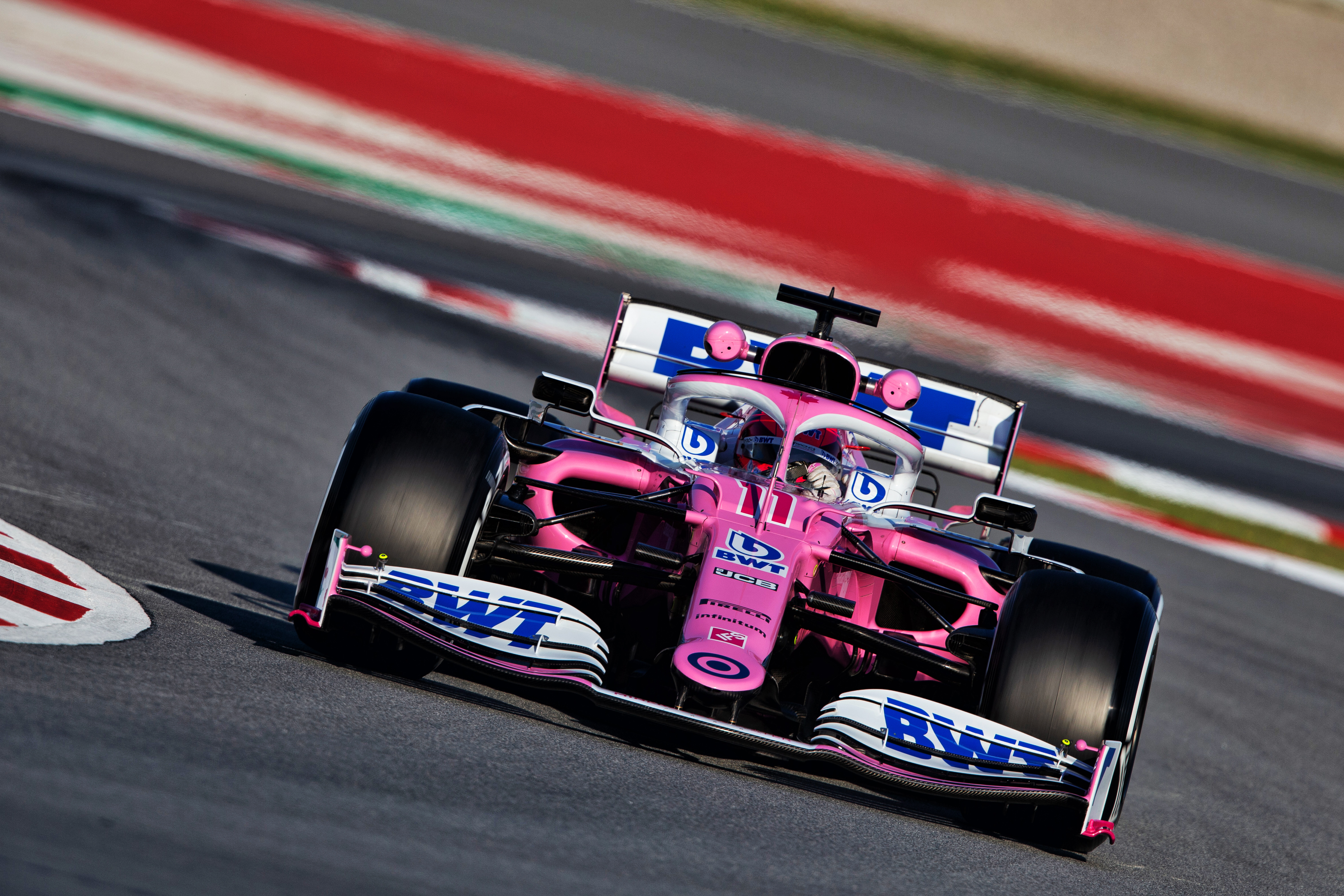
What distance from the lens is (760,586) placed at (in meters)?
5.42

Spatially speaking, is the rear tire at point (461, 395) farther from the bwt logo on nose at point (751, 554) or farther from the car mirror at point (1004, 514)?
the car mirror at point (1004, 514)

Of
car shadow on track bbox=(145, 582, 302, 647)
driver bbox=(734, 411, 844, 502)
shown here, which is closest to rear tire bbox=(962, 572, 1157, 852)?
driver bbox=(734, 411, 844, 502)

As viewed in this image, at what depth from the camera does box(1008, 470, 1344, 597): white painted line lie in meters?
11.8

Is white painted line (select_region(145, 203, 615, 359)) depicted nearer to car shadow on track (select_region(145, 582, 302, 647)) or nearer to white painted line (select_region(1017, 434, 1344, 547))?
white painted line (select_region(1017, 434, 1344, 547))

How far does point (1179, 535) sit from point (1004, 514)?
6098 mm

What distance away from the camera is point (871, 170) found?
1827cm

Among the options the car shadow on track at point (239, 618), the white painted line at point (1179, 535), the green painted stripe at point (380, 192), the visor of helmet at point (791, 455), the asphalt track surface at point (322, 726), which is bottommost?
the car shadow on track at point (239, 618)

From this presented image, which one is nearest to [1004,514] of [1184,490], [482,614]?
[482,614]

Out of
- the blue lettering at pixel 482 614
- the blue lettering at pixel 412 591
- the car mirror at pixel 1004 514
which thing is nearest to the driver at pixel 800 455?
the car mirror at pixel 1004 514

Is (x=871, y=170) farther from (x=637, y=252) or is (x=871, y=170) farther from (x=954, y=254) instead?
(x=637, y=252)

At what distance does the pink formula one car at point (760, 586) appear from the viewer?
4.94 metres

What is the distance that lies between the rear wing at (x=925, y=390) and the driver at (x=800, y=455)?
1.11m

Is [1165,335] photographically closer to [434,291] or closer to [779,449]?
[434,291]

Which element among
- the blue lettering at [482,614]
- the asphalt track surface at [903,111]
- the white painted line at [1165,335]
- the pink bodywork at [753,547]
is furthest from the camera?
the asphalt track surface at [903,111]
